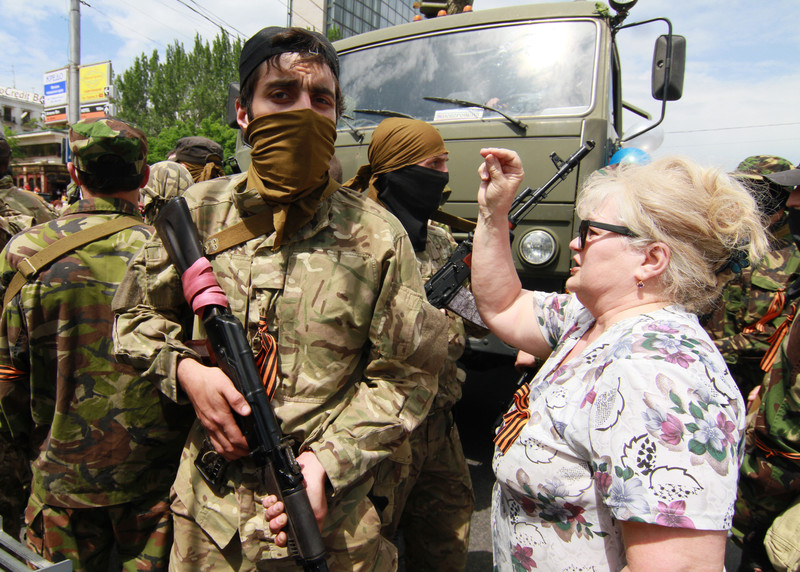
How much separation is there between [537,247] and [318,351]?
206 cm

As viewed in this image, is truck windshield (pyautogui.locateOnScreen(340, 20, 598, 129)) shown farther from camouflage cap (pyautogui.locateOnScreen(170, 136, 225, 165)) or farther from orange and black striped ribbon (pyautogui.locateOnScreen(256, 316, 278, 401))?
orange and black striped ribbon (pyautogui.locateOnScreen(256, 316, 278, 401))

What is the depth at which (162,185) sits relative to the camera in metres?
3.22

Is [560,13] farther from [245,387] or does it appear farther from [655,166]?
[245,387]

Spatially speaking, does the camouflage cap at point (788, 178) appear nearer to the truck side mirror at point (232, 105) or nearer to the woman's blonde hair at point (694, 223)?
the woman's blonde hair at point (694, 223)

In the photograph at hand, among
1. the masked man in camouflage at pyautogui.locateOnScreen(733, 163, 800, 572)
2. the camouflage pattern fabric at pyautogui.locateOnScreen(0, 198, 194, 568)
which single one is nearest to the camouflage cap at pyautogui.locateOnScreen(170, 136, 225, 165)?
the camouflage pattern fabric at pyautogui.locateOnScreen(0, 198, 194, 568)

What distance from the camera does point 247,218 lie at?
57.3 inches

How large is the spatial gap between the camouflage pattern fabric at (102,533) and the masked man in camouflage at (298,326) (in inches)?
21.3

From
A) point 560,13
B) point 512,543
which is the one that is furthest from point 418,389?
point 560,13

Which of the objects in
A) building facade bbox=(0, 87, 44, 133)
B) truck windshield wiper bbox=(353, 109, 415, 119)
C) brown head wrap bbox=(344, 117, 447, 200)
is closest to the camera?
brown head wrap bbox=(344, 117, 447, 200)

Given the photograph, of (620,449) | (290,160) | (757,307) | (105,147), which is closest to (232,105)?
(105,147)

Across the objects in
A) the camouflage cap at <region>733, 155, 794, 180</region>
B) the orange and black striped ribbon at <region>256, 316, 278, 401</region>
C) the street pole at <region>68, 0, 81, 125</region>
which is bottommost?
the orange and black striped ribbon at <region>256, 316, 278, 401</region>

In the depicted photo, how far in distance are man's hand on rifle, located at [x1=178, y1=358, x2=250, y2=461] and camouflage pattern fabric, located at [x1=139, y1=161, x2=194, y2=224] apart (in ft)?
7.16

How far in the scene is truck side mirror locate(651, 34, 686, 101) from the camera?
337 cm

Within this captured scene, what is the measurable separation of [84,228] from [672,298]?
72.9 inches
